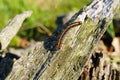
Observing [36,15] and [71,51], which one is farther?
[36,15]

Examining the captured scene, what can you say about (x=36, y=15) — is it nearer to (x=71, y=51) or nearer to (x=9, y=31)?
(x=9, y=31)

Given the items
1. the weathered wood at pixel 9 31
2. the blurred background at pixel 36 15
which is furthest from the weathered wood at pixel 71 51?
the blurred background at pixel 36 15

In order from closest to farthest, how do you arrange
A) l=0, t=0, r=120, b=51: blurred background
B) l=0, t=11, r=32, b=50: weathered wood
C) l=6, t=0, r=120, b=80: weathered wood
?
l=6, t=0, r=120, b=80: weathered wood < l=0, t=11, r=32, b=50: weathered wood < l=0, t=0, r=120, b=51: blurred background

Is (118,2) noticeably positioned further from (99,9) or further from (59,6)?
(59,6)

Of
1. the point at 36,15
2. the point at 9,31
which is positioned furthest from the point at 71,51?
the point at 36,15

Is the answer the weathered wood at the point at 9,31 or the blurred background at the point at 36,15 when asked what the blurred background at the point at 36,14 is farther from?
the weathered wood at the point at 9,31

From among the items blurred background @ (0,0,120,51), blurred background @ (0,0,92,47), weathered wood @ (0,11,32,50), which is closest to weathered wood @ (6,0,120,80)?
weathered wood @ (0,11,32,50)

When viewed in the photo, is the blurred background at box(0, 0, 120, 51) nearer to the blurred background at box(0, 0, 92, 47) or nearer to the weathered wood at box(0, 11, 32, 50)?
the blurred background at box(0, 0, 92, 47)

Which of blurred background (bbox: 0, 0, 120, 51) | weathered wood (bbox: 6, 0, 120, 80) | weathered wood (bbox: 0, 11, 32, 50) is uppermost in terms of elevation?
blurred background (bbox: 0, 0, 120, 51)

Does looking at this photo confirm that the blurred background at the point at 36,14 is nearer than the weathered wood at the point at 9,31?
No
